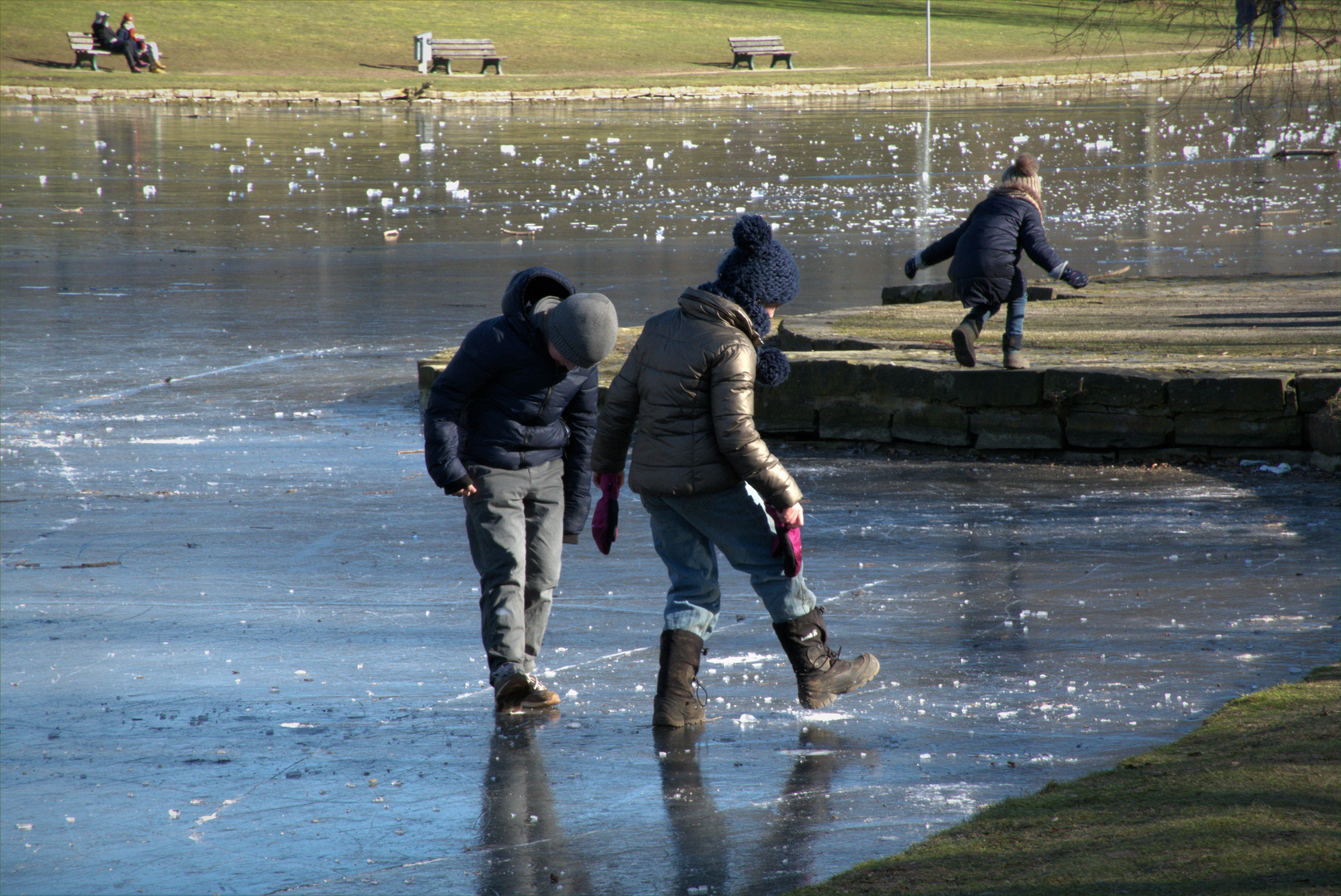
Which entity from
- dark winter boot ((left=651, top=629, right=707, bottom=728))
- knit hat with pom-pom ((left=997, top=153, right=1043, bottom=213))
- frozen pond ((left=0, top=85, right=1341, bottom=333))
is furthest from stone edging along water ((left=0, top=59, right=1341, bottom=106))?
dark winter boot ((left=651, top=629, right=707, bottom=728))

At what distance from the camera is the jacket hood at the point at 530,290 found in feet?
14.6

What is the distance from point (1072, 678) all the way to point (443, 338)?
8015 millimetres

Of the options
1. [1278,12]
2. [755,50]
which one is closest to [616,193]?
[1278,12]

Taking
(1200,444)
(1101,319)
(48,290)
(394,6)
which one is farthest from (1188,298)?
(394,6)

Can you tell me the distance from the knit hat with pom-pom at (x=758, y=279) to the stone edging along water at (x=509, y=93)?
1431 inches

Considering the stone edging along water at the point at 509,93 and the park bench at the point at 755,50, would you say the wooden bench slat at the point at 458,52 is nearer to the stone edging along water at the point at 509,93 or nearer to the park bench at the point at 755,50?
the stone edging along water at the point at 509,93

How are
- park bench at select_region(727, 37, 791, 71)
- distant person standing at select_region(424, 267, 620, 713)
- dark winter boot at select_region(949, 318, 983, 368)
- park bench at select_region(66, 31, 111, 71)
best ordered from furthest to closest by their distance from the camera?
park bench at select_region(727, 37, 791, 71) → park bench at select_region(66, 31, 111, 71) → dark winter boot at select_region(949, 318, 983, 368) → distant person standing at select_region(424, 267, 620, 713)

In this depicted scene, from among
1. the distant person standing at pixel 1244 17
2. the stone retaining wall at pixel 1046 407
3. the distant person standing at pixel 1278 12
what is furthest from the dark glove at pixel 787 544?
the distant person standing at pixel 1244 17

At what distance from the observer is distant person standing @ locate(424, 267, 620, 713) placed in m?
4.38

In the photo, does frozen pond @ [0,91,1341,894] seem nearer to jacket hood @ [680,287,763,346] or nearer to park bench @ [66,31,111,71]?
jacket hood @ [680,287,763,346]

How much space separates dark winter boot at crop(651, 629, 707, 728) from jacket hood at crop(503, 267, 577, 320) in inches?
43.2

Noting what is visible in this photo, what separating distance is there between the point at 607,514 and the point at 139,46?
47.7 m

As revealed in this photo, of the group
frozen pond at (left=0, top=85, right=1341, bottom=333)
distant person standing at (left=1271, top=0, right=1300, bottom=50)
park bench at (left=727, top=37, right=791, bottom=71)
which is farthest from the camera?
park bench at (left=727, top=37, right=791, bottom=71)

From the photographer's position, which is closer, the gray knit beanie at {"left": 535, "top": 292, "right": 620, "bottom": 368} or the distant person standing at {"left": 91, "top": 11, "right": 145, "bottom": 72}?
the gray knit beanie at {"left": 535, "top": 292, "right": 620, "bottom": 368}
